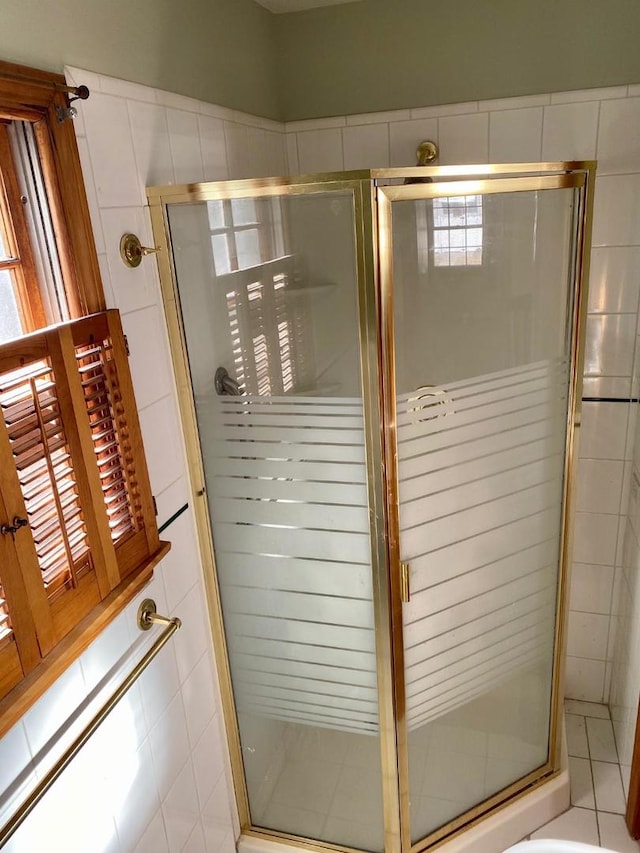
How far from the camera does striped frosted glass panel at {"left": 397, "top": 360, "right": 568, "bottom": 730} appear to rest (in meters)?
1.62

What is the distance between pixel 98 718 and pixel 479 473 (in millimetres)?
1075

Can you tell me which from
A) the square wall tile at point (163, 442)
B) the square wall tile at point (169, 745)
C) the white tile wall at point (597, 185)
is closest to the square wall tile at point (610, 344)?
the white tile wall at point (597, 185)

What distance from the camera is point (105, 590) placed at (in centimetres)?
124

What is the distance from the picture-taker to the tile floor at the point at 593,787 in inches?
80.2

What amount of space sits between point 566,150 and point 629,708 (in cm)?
190

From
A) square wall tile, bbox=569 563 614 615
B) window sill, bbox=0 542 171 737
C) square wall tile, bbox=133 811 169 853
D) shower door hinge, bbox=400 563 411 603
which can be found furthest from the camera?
square wall tile, bbox=569 563 614 615

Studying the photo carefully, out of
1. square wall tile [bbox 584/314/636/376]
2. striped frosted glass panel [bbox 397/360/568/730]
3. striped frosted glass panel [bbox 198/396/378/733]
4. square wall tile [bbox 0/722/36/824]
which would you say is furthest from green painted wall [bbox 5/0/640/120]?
square wall tile [bbox 0/722/36/824]

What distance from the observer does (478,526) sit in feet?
5.75

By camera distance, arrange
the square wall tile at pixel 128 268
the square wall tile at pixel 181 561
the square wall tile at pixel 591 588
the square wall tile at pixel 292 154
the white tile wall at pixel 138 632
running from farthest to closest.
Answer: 1. the square wall tile at pixel 591 588
2. the square wall tile at pixel 292 154
3. the square wall tile at pixel 181 561
4. the square wall tile at pixel 128 268
5. the white tile wall at pixel 138 632

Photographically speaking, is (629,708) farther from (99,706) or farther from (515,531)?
Result: (99,706)

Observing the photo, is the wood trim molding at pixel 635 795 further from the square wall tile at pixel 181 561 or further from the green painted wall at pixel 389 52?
the green painted wall at pixel 389 52

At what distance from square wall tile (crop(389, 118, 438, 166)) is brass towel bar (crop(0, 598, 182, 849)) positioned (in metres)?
1.64

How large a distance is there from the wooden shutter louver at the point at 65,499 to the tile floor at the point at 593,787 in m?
1.71

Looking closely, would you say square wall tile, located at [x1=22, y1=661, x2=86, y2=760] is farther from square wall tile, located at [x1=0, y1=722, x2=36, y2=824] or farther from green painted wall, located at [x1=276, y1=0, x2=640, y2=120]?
green painted wall, located at [x1=276, y1=0, x2=640, y2=120]
